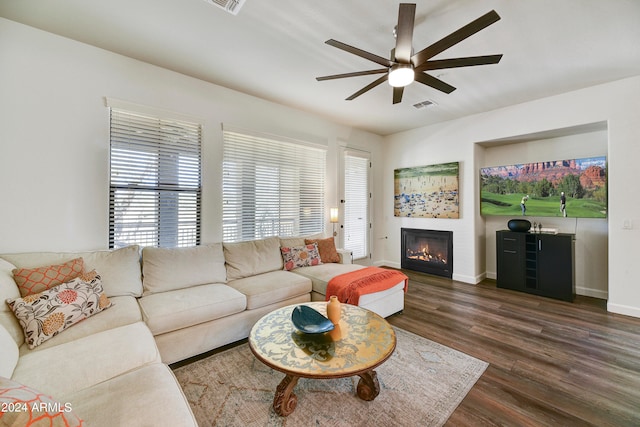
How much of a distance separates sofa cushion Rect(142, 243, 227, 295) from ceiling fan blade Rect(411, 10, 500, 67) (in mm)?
2827

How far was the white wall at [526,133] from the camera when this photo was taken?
3127mm

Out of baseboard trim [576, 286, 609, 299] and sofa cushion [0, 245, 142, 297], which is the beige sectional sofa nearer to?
sofa cushion [0, 245, 142, 297]

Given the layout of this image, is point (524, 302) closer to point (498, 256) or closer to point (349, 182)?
point (498, 256)

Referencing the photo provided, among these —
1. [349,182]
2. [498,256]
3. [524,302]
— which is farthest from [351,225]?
[524,302]

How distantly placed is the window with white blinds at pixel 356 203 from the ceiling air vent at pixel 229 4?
10.4 ft

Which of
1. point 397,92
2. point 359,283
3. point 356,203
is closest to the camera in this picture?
point 397,92

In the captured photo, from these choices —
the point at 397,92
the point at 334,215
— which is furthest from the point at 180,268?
the point at 397,92

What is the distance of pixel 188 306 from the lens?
2.21 metres

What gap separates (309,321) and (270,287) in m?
0.93

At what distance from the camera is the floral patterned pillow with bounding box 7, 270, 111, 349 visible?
5.33 feet

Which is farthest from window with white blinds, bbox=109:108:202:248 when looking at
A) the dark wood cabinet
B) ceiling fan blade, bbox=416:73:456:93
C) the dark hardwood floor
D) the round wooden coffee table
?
the dark wood cabinet

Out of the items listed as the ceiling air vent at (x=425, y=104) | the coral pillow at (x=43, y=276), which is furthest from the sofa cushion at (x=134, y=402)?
the ceiling air vent at (x=425, y=104)

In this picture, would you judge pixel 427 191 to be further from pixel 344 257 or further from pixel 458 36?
pixel 458 36

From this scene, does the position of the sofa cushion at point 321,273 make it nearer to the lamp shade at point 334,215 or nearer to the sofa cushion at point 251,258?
the sofa cushion at point 251,258
